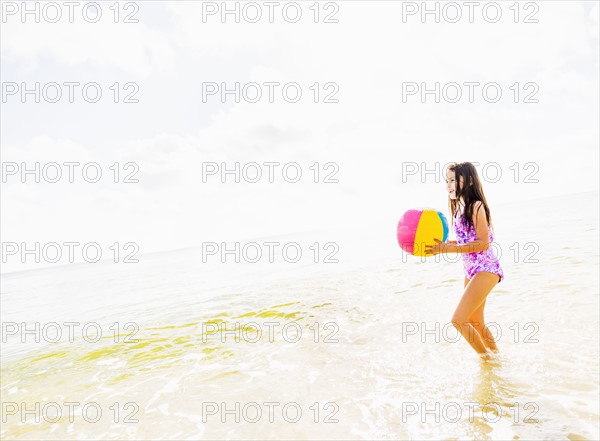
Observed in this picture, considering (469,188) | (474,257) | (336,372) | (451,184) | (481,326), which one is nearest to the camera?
(469,188)

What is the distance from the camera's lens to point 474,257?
5.55 m

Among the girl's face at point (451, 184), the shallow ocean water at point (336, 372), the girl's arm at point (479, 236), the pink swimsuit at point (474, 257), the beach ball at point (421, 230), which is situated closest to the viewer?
the shallow ocean water at point (336, 372)

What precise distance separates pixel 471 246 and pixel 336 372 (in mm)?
2662

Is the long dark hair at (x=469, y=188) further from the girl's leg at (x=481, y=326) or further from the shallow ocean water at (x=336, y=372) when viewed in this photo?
the shallow ocean water at (x=336, y=372)

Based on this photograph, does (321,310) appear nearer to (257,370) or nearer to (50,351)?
(257,370)

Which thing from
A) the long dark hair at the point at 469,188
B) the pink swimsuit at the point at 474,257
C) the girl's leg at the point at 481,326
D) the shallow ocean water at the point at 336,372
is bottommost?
the shallow ocean water at the point at 336,372

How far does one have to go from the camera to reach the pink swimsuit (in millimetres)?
5441

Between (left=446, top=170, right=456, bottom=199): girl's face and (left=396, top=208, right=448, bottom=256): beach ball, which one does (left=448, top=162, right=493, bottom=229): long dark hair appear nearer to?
(left=446, top=170, right=456, bottom=199): girl's face

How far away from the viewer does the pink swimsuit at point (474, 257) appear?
5441 millimetres

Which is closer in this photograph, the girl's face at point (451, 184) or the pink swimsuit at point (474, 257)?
the girl's face at point (451, 184)

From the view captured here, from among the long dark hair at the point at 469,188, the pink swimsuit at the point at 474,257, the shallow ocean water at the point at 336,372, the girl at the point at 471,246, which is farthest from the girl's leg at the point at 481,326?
the long dark hair at the point at 469,188

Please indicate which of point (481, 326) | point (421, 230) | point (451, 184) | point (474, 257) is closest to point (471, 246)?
point (474, 257)

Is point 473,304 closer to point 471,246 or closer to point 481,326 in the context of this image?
point 481,326

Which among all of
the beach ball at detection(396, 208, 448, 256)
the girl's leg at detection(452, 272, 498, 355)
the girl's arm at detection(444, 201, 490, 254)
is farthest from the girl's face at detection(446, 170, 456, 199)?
the girl's leg at detection(452, 272, 498, 355)
